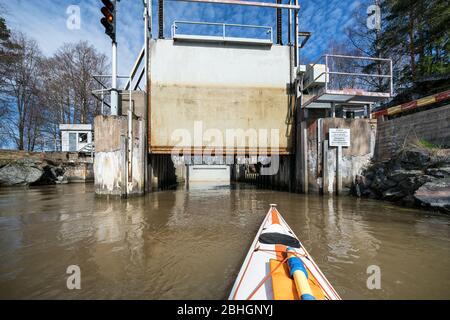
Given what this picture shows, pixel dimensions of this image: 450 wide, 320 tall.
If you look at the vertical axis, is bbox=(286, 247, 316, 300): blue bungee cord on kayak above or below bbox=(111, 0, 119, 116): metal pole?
below

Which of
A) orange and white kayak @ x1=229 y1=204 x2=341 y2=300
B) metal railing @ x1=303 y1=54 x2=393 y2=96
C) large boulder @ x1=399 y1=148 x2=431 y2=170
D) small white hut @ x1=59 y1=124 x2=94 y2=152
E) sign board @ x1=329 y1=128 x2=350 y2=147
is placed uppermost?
metal railing @ x1=303 y1=54 x2=393 y2=96

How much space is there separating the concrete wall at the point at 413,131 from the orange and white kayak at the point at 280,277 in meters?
8.62

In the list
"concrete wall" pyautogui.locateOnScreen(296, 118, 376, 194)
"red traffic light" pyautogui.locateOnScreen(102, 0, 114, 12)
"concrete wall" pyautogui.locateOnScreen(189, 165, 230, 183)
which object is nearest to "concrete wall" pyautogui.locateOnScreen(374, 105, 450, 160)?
"concrete wall" pyautogui.locateOnScreen(296, 118, 376, 194)

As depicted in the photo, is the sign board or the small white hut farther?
the small white hut

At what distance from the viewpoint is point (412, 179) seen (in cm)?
739

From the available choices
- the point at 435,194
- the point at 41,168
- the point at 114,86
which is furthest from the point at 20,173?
the point at 435,194

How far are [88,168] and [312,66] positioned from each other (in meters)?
20.6

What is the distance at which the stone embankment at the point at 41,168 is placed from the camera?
591 inches

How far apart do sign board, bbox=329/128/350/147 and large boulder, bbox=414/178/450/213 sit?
11.2ft

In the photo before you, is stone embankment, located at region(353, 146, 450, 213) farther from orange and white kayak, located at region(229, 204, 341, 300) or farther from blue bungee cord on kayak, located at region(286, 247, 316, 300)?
blue bungee cord on kayak, located at region(286, 247, 316, 300)

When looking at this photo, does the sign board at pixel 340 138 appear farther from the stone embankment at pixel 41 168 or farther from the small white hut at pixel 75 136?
the small white hut at pixel 75 136

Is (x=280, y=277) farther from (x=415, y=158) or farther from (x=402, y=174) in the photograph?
(x=415, y=158)

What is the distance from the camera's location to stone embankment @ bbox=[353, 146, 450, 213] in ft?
21.4
